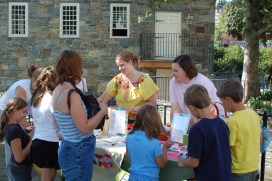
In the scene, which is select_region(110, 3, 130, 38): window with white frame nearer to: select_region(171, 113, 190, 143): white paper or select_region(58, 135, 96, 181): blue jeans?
select_region(171, 113, 190, 143): white paper

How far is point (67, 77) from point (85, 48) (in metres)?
15.8

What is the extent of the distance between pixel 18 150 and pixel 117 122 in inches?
45.6

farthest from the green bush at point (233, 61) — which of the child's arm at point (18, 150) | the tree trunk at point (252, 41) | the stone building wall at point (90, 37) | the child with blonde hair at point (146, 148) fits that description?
the child with blonde hair at point (146, 148)

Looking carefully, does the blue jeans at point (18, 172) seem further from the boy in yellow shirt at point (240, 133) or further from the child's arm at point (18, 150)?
the boy in yellow shirt at point (240, 133)

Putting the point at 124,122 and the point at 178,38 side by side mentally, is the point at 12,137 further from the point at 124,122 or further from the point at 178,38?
the point at 178,38

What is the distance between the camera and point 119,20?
63.9 ft

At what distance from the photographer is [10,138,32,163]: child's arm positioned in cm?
438

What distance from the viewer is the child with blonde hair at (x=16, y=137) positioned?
438cm

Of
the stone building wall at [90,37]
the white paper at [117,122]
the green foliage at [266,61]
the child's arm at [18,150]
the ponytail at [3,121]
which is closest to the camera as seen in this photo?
the child's arm at [18,150]

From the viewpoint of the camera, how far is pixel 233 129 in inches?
151

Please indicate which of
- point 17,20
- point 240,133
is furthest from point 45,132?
point 17,20

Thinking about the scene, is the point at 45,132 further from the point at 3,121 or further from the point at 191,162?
the point at 191,162

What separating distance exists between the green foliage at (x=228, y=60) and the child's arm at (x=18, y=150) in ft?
66.1

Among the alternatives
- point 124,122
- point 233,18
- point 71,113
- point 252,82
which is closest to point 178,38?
point 252,82
